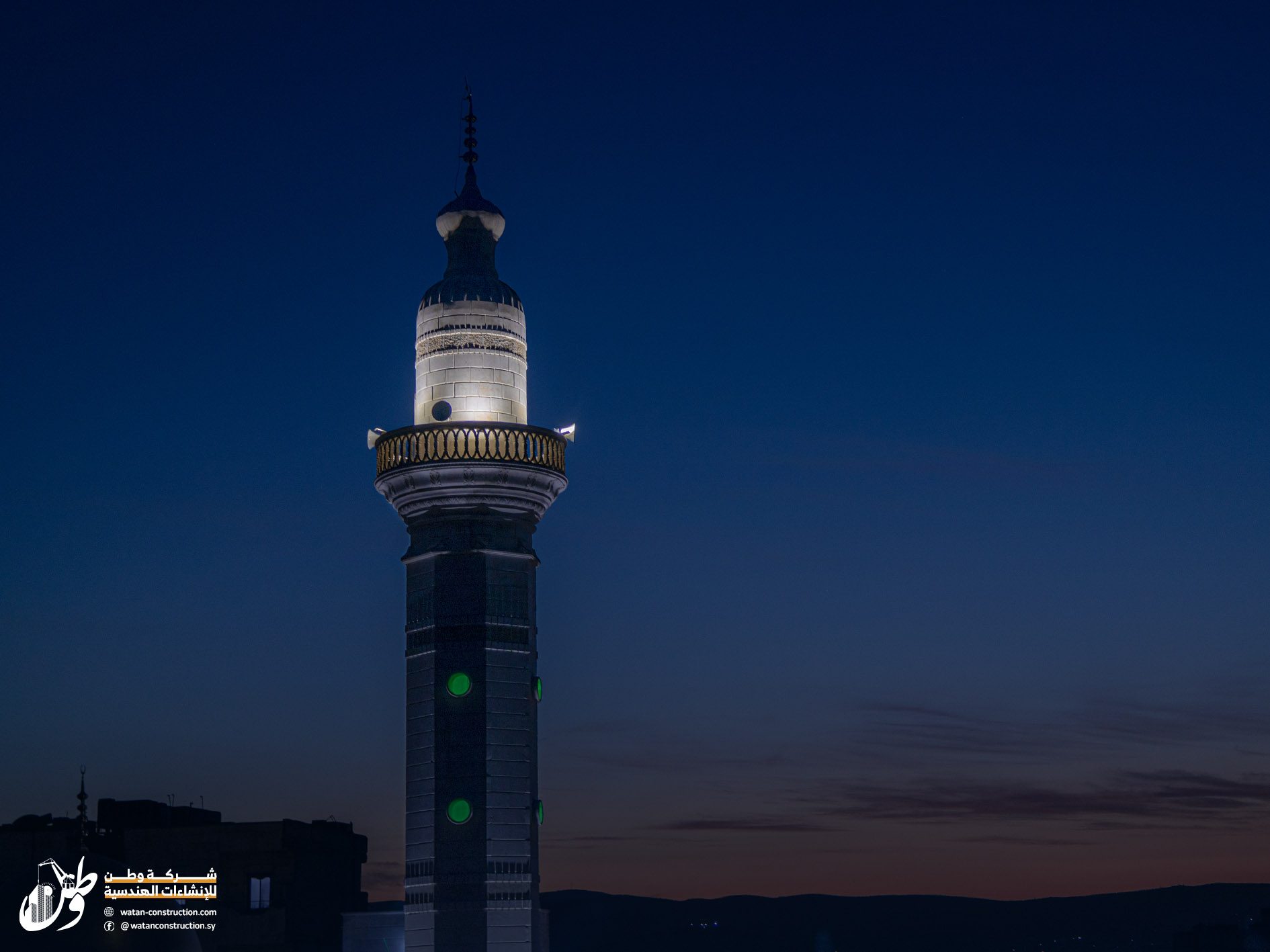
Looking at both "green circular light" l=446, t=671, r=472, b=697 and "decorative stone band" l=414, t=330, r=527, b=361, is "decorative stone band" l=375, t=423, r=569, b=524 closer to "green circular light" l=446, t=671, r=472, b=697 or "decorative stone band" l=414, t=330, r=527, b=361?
"decorative stone band" l=414, t=330, r=527, b=361

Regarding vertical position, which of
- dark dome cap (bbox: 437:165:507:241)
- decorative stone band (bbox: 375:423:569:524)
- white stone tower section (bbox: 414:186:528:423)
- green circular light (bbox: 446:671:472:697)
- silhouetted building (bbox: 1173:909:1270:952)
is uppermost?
dark dome cap (bbox: 437:165:507:241)

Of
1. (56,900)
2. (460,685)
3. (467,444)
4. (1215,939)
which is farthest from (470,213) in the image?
(1215,939)

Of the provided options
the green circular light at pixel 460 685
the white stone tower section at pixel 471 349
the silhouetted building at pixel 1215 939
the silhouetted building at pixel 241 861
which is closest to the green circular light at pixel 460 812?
the green circular light at pixel 460 685

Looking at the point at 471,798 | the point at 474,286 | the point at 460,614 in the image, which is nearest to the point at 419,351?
the point at 474,286

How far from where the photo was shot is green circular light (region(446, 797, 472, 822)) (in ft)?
193

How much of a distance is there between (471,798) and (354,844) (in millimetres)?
28035

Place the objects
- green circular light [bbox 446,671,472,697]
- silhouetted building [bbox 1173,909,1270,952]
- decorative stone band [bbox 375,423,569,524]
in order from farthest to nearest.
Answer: silhouetted building [bbox 1173,909,1270,952] < decorative stone band [bbox 375,423,569,524] < green circular light [bbox 446,671,472,697]

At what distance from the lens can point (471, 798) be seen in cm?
5916

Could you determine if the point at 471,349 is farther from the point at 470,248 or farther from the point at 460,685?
the point at 460,685

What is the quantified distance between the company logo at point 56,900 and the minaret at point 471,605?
11890 millimetres

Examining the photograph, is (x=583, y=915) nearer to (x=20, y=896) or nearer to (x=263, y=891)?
(x=263, y=891)

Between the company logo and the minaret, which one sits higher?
the minaret

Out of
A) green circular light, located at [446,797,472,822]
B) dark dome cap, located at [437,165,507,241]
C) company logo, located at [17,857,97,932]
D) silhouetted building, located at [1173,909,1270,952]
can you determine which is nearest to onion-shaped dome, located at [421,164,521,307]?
dark dome cap, located at [437,165,507,241]

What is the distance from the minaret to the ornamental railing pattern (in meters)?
0.05
